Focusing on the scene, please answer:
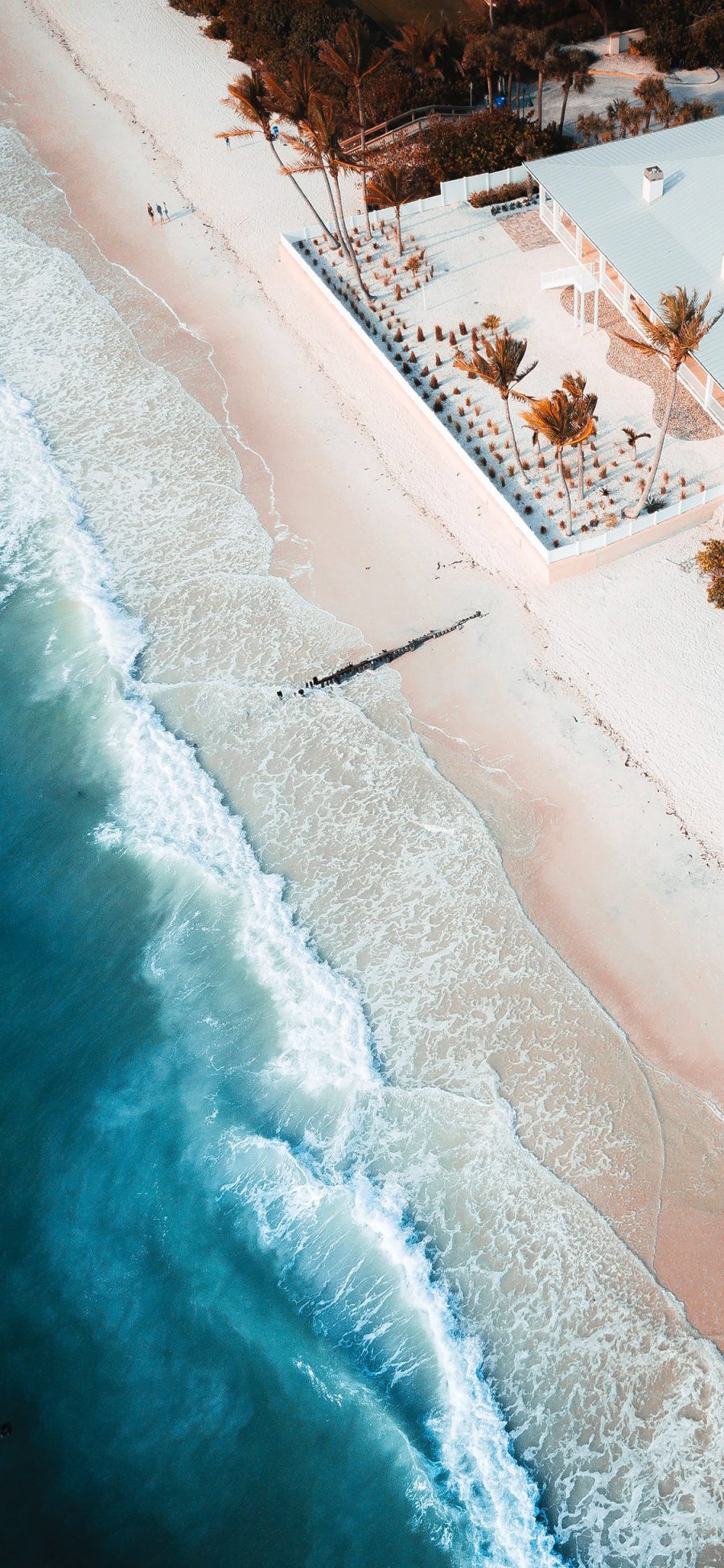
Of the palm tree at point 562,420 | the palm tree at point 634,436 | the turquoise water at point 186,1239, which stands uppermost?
the palm tree at point 562,420

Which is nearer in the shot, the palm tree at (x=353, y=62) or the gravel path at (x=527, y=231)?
the palm tree at (x=353, y=62)

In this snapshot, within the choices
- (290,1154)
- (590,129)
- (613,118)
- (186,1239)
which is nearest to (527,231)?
(590,129)

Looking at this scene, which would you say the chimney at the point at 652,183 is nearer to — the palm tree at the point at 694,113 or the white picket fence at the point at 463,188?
the palm tree at the point at 694,113

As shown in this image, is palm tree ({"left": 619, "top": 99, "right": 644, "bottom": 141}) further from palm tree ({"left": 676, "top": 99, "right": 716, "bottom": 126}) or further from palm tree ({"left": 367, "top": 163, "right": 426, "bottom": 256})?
palm tree ({"left": 367, "top": 163, "right": 426, "bottom": 256})

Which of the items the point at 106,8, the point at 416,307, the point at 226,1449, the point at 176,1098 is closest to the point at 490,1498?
the point at 226,1449

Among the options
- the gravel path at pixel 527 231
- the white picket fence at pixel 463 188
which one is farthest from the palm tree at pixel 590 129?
the gravel path at pixel 527 231

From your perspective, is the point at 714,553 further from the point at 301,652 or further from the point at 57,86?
the point at 57,86

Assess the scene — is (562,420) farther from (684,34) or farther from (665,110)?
(684,34)
